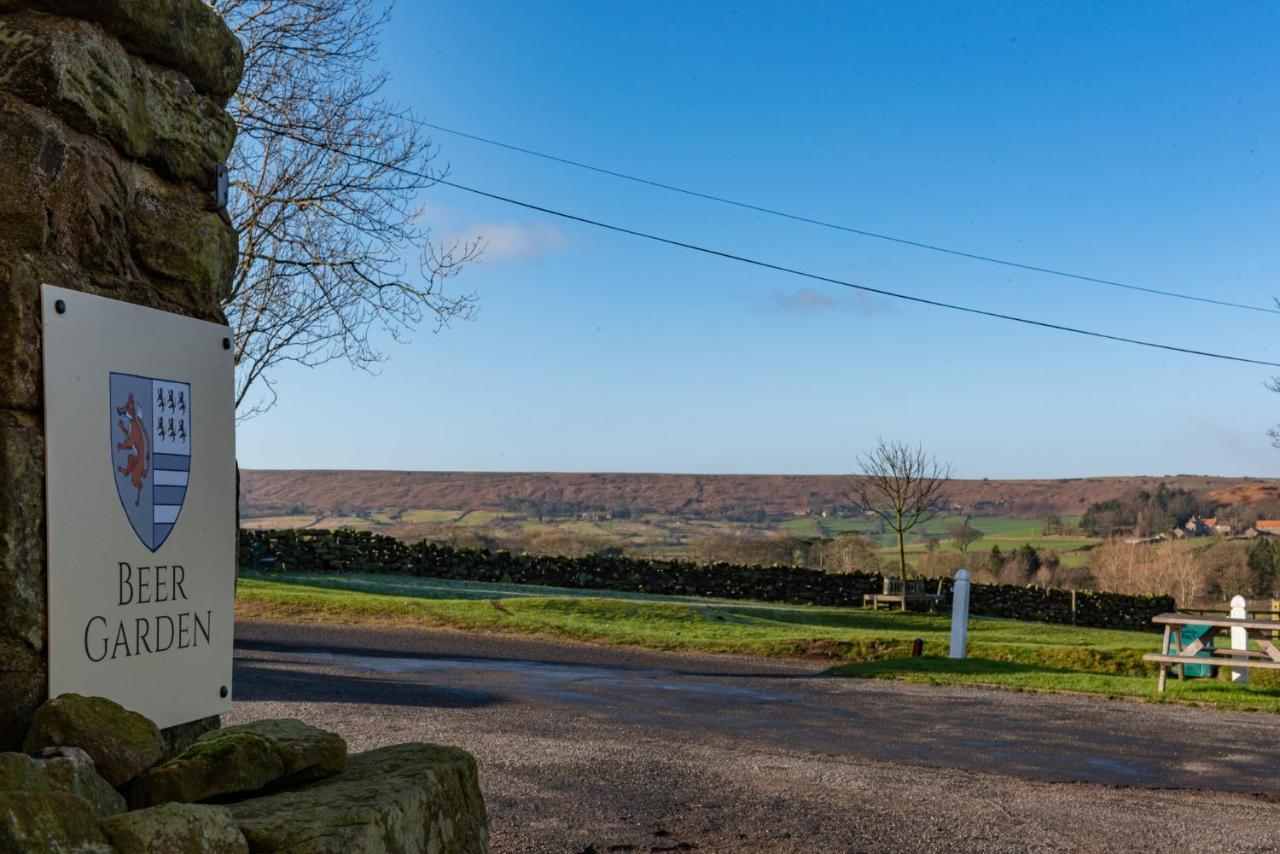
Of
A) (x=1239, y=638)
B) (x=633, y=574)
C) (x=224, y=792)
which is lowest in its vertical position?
(x=633, y=574)

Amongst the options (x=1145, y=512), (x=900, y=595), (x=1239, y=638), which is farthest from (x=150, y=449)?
(x=1145, y=512)

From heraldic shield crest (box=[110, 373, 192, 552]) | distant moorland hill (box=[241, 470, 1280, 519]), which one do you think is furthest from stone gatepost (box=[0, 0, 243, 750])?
distant moorland hill (box=[241, 470, 1280, 519])

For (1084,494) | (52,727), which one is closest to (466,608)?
(52,727)

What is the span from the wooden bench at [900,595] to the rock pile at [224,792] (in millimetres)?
29662

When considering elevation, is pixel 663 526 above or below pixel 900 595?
below

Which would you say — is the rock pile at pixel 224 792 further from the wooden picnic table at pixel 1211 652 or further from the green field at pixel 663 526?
the green field at pixel 663 526

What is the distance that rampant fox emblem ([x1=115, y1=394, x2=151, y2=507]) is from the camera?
9.95 feet

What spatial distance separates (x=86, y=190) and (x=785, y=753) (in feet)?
23.3

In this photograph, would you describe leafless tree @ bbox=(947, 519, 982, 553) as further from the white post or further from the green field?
the white post

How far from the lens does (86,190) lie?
305 cm

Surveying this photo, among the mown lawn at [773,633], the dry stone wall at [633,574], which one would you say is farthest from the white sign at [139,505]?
the dry stone wall at [633,574]

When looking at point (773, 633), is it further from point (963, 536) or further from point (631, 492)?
point (631, 492)

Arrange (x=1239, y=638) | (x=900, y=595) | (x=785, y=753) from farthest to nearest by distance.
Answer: (x=900, y=595)
(x=1239, y=638)
(x=785, y=753)

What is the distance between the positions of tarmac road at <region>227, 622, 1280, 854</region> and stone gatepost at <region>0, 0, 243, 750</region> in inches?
137
